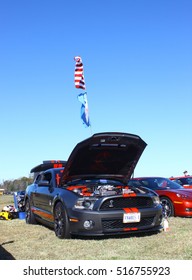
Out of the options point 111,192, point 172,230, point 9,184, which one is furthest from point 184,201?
point 9,184

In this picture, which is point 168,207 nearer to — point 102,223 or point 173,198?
point 173,198

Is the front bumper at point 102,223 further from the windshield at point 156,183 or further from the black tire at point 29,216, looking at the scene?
the windshield at point 156,183

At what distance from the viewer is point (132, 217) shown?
22.8 feet

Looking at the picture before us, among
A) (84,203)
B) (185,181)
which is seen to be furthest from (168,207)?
(185,181)

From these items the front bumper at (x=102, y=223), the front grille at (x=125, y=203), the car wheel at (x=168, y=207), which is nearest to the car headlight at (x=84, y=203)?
the front bumper at (x=102, y=223)

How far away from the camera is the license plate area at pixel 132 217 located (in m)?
6.89

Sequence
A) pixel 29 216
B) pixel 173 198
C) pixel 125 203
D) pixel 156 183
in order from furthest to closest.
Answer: pixel 156 183 → pixel 173 198 → pixel 29 216 → pixel 125 203

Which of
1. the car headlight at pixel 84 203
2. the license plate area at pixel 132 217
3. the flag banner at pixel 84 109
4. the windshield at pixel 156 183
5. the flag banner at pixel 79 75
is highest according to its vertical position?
the flag banner at pixel 79 75

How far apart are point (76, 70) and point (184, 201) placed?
338 inches

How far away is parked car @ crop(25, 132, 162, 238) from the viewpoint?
22.6 ft

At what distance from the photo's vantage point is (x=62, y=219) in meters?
7.35

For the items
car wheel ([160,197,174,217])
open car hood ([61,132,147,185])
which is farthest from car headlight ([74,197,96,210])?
car wheel ([160,197,174,217])

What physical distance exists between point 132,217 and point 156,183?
4653 millimetres

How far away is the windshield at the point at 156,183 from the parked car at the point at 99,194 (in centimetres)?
262
